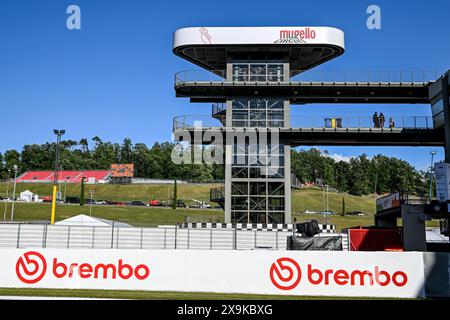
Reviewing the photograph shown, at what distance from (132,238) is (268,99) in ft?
49.2

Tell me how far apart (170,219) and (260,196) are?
3854 cm

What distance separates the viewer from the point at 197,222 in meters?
34.8

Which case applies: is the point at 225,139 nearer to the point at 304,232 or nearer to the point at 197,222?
the point at 197,222

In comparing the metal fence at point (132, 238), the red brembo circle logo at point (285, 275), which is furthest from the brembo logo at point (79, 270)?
the metal fence at point (132, 238)

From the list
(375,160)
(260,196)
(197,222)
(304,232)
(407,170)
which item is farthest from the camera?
(375,160)

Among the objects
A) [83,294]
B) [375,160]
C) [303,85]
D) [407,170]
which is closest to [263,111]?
[303,85]

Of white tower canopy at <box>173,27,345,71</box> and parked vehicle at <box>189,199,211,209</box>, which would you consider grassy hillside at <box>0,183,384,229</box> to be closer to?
parked vehicle at <box>189,199,211,209</box>

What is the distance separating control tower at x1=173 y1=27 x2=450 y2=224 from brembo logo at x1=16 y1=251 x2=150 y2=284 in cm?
1719

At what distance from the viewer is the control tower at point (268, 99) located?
1294 inches

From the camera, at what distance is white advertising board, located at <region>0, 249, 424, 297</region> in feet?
49.4

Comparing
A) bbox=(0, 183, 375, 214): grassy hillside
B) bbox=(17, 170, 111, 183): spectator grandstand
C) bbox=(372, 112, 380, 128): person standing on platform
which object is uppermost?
bbox=(17, 170, 111, 183): spectator grandstand

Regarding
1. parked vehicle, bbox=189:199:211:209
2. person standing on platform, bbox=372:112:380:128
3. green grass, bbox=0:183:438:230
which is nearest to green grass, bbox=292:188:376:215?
green grass, bbox=0:183:438:230

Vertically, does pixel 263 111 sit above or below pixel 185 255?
above

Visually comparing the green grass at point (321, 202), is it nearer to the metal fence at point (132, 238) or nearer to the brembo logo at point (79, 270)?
the metal fence at point (132, 238)
